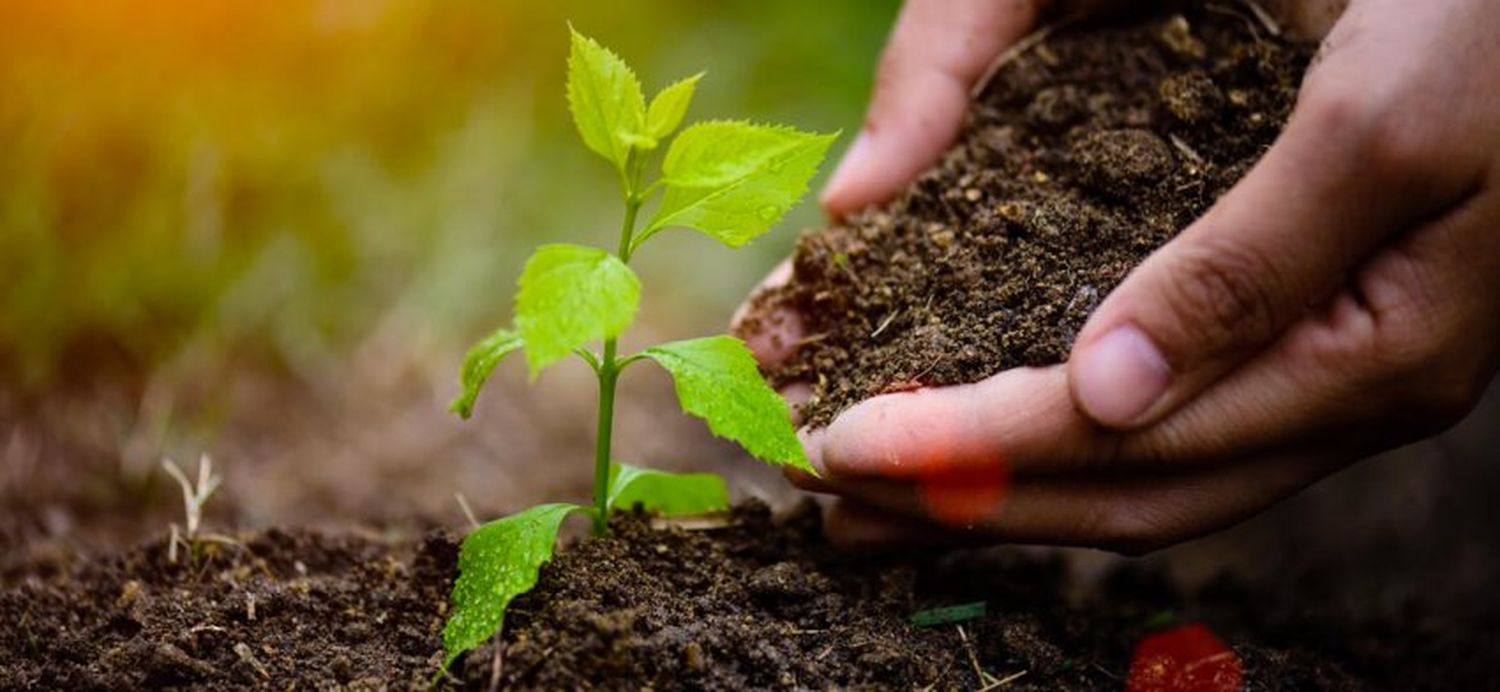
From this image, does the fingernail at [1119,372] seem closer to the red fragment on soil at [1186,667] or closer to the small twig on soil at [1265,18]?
the red fragment on soil at [1186,667]

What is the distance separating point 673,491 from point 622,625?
454 millimetres

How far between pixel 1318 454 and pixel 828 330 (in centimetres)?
82

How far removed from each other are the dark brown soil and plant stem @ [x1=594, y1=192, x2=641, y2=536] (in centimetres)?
6

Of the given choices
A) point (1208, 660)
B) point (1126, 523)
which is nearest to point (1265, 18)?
point (1126, 523)

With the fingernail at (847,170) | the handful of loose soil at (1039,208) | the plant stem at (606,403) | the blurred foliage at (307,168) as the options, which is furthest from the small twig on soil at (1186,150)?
the blurred foliage at (307,168)

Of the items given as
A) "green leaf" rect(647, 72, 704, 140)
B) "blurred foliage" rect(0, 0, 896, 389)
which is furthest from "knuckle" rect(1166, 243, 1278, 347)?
"blurred foliage" rect(0, 0, 896, 389)

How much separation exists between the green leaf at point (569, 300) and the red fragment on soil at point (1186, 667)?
991 millimetres

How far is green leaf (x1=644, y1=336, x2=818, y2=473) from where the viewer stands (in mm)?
1719

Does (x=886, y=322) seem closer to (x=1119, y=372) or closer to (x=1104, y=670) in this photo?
(x=1119, y=372)

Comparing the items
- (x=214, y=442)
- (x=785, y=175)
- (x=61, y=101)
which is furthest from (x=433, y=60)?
(x=785, y=175)

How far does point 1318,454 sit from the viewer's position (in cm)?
205

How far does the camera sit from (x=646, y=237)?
181 cm

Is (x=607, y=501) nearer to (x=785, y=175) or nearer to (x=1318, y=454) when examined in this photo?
(x=785, y=175)

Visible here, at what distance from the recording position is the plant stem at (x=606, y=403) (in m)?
1.81
